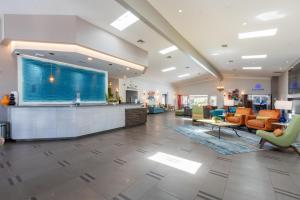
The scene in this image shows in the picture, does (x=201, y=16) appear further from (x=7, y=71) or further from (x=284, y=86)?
(x=284, y=86)

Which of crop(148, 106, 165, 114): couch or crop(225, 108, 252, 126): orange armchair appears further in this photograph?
crop(148, 106, 165, 114): couch

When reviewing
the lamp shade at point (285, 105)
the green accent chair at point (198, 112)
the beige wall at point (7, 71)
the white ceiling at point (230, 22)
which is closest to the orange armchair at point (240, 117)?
the green accent chair at point (198, 112)

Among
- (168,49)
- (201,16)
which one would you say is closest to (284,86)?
(168,49)

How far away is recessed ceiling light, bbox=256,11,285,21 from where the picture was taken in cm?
404

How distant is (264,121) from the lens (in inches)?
244

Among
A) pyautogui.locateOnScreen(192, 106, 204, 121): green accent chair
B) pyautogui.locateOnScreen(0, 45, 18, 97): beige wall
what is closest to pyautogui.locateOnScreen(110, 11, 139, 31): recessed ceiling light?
pyautogui.locateOnScreen(0, 45, 18, 97): beige wall

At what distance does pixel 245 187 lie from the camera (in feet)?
7.75

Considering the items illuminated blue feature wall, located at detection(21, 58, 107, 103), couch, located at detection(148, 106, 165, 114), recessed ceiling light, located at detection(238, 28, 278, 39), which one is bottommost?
couch, located at detection(148, 106, 165, 114)

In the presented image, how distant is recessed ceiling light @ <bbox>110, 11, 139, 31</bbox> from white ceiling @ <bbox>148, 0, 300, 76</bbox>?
2.66 ft

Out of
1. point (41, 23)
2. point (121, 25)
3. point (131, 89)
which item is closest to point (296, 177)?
point (121, 25)

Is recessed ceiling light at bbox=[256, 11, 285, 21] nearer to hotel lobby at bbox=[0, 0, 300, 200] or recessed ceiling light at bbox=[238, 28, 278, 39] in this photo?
hotel lobby at bbox=[0, 0, 300, 200]

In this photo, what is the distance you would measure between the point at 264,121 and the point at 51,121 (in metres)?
7.45

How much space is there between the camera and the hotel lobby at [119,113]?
243 centimetres

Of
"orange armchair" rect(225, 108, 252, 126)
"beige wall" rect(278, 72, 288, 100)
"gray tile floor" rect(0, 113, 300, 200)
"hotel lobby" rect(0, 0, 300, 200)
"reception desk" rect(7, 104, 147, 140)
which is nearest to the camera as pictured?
"gray tile floor" rect(0, 113, 300, 200)
